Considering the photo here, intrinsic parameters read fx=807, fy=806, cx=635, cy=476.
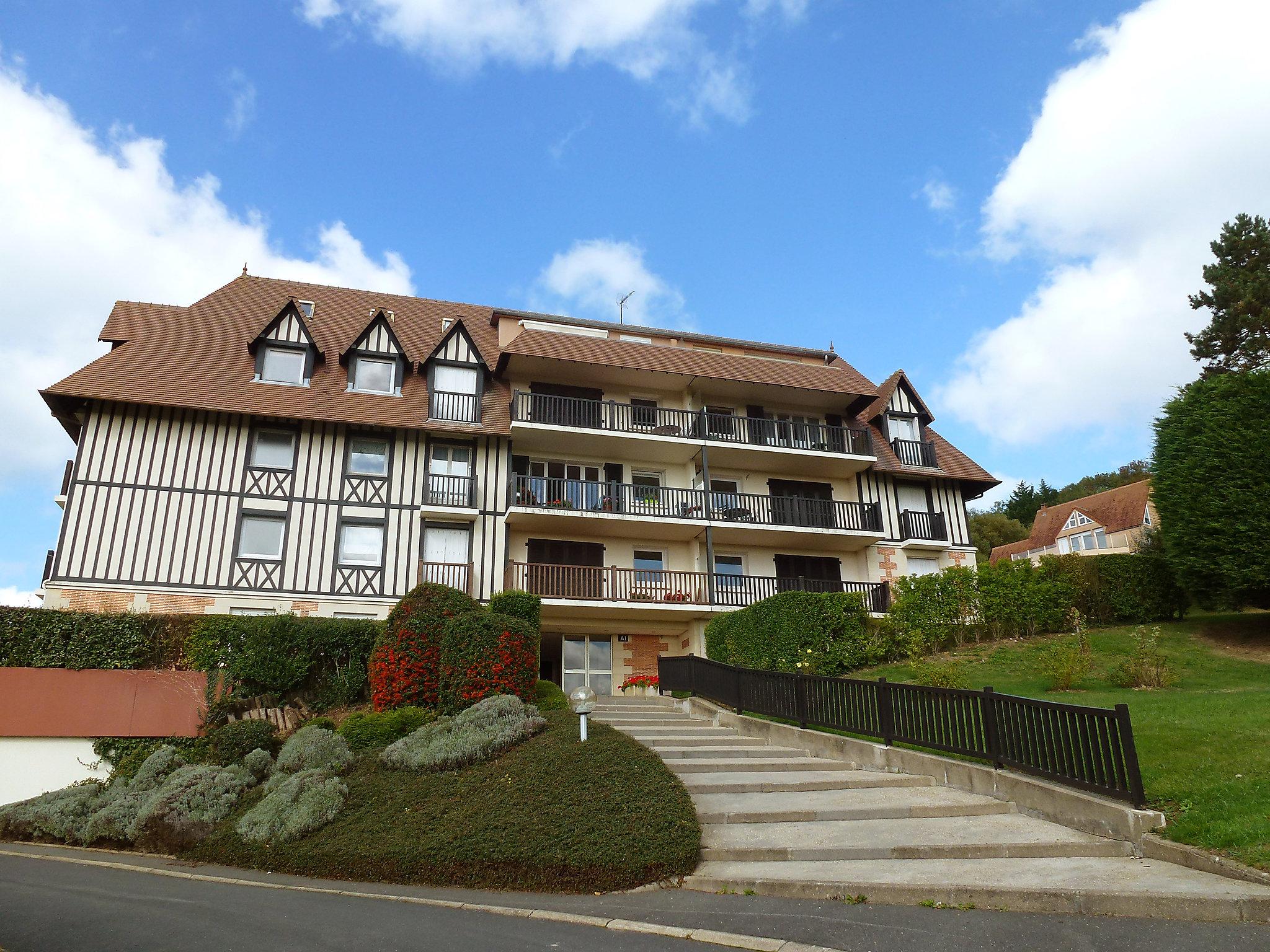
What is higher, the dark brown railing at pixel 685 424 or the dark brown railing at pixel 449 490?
the dark brown railing at pixel 685 424

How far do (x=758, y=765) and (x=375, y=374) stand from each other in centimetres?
1641

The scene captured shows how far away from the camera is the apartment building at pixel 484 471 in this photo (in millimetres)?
20062

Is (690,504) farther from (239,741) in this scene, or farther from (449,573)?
(239,741)

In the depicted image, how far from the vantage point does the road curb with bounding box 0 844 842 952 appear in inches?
220

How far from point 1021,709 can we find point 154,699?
1398cm

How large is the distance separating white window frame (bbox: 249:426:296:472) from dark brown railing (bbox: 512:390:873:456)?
591cm

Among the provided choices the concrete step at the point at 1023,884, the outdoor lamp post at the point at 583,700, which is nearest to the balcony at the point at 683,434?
the outdoor lamp post at the point at 583,700

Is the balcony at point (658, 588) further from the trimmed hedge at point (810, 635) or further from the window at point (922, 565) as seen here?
the trimmed hedge at point (810, 635)

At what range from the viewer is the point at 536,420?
2325 cm

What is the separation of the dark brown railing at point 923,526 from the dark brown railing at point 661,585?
223cm

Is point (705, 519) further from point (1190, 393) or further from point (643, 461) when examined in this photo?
point (1190, 393)

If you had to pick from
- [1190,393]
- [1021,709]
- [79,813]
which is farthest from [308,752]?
[1190,393]

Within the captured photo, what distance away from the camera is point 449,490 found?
22.3 m

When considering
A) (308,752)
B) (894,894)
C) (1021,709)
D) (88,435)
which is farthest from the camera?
(88,435)
